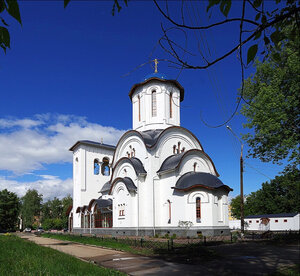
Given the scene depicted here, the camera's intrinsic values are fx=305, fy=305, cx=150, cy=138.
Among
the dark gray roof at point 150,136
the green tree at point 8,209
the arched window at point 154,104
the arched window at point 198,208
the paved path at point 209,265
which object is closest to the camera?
the paved path at point 209,265

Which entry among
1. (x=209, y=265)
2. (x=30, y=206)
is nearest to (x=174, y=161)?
(x=209, y=265)

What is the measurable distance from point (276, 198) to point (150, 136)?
33418mm

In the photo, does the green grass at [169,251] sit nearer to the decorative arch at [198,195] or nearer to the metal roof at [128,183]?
the decorative arch at [198,195]

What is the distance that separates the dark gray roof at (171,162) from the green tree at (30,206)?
52.7 metres

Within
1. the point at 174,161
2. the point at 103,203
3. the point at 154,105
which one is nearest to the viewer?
the point at 174,161

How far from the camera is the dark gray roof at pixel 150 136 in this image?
80.9 ft

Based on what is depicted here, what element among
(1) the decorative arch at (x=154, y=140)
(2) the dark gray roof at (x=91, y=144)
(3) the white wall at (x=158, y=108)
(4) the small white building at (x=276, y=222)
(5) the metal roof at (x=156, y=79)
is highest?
(5) the metal roof at (x=156, y=79)

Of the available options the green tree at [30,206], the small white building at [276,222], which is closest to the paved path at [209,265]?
the small white building at [276,222]

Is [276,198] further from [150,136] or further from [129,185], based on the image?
[129,185]

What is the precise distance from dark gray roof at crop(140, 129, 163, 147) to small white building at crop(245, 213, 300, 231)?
20.4 m

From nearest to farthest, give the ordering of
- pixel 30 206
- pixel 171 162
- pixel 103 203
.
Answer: pixel 171 162
pixel 103 203
pixel 30 206

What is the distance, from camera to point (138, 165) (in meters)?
24.9

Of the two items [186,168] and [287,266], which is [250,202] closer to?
[186,168]

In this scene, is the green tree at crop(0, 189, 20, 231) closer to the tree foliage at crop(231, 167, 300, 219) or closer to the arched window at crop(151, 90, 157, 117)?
the arched window at crop(151, 90, 157, 117)
